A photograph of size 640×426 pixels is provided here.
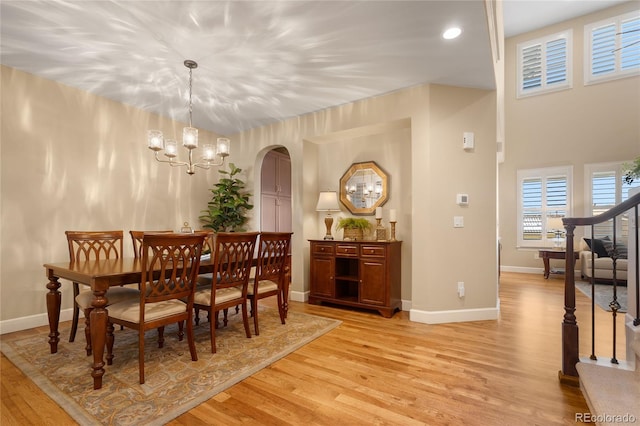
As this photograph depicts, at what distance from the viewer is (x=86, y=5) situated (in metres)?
2.13

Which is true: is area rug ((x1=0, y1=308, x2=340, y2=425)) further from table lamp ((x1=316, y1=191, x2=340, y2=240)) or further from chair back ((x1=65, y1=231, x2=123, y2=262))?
table lamp ((x1=316, y1=191, x2=340, y2=240))

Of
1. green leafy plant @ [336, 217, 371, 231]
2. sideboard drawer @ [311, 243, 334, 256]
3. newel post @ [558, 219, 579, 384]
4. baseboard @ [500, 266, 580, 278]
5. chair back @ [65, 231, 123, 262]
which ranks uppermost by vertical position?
green leafy plant @ [336, 217, 371, 231]

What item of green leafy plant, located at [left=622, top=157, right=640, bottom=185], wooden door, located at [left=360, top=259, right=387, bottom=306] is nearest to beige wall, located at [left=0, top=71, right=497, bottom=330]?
wooden door, located at [left=360, top=259, right=387, bottom=306]

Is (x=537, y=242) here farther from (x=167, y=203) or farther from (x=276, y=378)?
(x=167, y=203)

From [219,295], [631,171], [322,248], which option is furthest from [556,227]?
[219,295]

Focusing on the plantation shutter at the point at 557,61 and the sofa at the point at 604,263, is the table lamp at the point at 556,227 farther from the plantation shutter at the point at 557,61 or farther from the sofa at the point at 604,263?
the plantation shutter at the point at 557,61

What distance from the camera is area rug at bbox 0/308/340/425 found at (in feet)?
5.74

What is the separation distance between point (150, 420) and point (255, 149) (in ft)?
12.9

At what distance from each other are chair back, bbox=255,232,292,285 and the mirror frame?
4.54 feet

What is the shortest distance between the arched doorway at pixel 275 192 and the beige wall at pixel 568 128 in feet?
17.0

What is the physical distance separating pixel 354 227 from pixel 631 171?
5.55 m

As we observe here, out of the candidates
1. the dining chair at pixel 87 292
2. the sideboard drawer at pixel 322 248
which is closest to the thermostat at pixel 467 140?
the sideboard drawer at pixel 322 248

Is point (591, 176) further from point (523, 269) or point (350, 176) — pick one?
point (350, 176)

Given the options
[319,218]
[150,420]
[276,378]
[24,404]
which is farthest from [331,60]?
[24,404]
